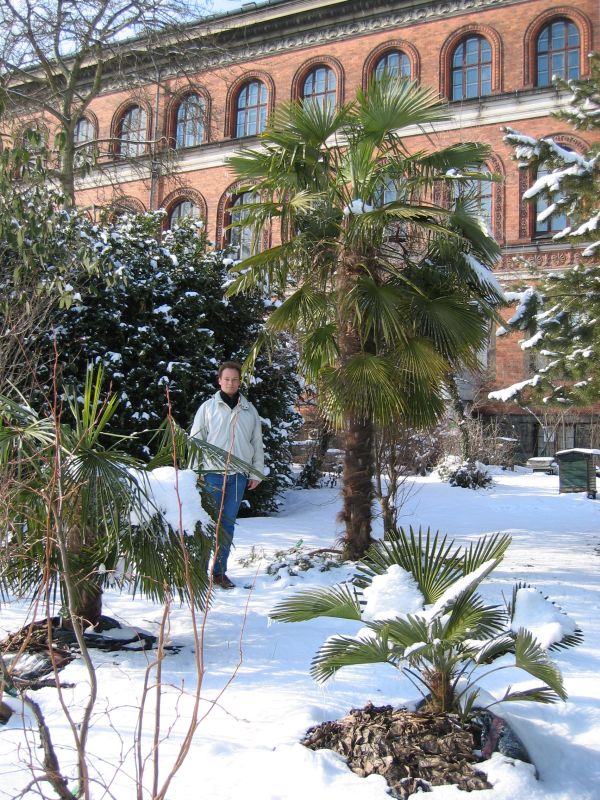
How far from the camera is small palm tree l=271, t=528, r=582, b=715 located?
2.46 metres

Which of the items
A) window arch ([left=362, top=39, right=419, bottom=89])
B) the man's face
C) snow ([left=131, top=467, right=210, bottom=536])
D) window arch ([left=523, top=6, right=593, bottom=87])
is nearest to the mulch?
snow ([left=131, top=467, right=210, bottom=536])

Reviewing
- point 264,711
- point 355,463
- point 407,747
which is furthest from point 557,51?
point 407,747

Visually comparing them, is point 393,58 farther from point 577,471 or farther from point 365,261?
point 365,261

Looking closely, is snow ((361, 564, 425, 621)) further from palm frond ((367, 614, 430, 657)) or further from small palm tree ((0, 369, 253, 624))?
small palm tree ((0, 369, 253, 624))

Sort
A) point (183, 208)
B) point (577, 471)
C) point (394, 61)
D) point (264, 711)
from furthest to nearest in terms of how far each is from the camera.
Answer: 1. point (183, 208)
2. point (394, 61)
3. point (577, 471)
4. point (264, 711)

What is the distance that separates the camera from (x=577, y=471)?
13938 millimetres

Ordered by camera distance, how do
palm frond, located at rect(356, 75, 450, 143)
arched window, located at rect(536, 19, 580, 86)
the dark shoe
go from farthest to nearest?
arched window, located at rect(536, 19, 580, 86), palm frond, located at rect(356, 75, 450, 143), the dark shoe

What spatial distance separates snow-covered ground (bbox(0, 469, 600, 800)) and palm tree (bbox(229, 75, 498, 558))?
1.59m

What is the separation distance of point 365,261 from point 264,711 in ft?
13.9

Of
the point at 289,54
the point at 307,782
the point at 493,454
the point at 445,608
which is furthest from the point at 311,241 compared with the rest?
the point at 289,54

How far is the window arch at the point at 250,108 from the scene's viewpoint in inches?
1101

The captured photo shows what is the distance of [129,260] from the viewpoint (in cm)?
930

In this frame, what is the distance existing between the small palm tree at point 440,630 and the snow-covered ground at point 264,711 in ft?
0.83

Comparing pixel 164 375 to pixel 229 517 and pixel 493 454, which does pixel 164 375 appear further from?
pixel 493 454
